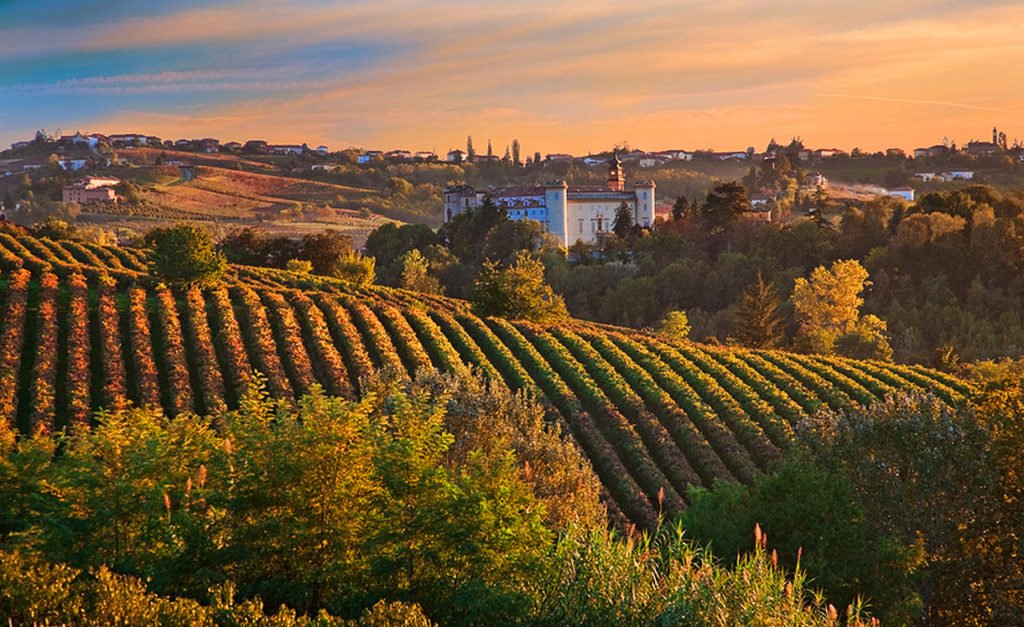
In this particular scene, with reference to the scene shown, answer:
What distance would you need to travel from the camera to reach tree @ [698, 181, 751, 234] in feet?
350

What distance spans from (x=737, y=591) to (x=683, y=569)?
738 mm

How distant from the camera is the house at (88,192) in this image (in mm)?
155875

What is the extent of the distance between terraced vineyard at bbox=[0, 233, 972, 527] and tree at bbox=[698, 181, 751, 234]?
5554 centimetres

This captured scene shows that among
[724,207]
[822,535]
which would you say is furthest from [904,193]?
[822,535]

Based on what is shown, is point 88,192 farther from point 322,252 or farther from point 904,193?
point 904,193

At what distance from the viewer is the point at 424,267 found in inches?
3487

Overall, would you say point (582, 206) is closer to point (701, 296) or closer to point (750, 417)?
point (701, 296)

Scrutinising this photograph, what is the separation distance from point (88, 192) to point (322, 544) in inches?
6203

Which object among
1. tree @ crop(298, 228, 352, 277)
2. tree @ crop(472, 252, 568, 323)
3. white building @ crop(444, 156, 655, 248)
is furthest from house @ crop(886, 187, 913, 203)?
tree @ crop(472, 252, 568, 323)

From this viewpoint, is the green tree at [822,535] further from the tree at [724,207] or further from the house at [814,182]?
the house at [814,182]

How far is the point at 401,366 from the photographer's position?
119 ft

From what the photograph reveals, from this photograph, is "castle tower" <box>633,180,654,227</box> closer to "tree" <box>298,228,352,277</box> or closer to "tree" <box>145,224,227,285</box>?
"tree" <box>298,228,352,277</box>

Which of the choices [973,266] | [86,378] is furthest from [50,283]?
[973,266]

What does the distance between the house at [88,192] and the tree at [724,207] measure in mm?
100405
